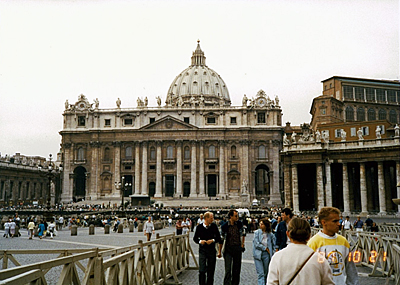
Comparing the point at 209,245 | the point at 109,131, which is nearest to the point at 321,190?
the point at 209,245

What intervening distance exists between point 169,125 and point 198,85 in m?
32.1

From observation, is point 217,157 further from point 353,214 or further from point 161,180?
point 353,214

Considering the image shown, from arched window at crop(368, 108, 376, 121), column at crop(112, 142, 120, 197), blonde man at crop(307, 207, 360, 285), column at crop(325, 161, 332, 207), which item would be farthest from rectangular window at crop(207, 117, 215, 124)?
blonde man at crop(307, 207, 360, 285)

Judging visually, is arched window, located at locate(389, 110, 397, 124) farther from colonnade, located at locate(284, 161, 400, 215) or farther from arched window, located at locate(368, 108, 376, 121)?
colonnade, located at locate(284, 161, 400, 215)

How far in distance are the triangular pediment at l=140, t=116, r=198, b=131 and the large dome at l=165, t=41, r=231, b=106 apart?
86.1 feet

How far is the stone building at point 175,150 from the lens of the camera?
79.8 metres

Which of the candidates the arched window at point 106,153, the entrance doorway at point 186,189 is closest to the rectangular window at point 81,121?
the arched window at point 106,153

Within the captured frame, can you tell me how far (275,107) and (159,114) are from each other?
19.8 m

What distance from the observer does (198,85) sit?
111 metres

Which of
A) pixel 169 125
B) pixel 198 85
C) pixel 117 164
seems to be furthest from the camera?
pixel 198 85

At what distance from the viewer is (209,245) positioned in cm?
1040

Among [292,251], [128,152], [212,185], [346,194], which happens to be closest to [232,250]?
[292,251]

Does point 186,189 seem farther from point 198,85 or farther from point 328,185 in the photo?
point 328,185

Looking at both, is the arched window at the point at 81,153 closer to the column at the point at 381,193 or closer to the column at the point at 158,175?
the column at the point at 158,175
